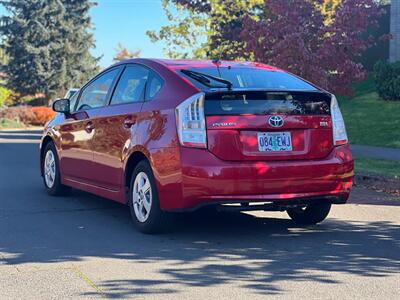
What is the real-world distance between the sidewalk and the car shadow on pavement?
7636 millimetres

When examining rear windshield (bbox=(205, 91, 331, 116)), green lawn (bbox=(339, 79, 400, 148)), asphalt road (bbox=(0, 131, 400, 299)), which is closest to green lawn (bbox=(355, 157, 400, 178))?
asphalt road (bbox=(0, 131, 400, 299))

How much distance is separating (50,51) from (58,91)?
10.8 ft

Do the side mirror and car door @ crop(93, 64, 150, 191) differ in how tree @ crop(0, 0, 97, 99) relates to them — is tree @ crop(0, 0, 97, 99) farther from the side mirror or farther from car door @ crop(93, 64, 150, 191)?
car door @ crop(93, 64, 150, 191)

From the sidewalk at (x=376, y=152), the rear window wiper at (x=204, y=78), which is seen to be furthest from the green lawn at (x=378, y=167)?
the rear window wiper at (x=204, y=78)

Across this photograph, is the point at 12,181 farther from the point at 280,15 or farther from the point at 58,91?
the point at 58,91

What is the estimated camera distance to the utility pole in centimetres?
2591

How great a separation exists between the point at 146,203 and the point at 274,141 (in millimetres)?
1381

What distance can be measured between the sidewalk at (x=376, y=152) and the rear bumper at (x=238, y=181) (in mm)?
8365

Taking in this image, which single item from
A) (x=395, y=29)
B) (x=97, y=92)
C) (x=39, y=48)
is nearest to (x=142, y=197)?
(x=97, y=92)

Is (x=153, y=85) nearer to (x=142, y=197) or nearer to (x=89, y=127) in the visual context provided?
(x=142, y=197)

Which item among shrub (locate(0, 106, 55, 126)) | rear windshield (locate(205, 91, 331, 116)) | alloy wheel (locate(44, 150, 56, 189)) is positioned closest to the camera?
rear windshield (locate(205, 91, 331, 116))

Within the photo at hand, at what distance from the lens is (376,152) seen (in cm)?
1533

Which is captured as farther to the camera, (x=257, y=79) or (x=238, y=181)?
(x=257, y=79)

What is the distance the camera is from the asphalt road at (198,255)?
458cm
